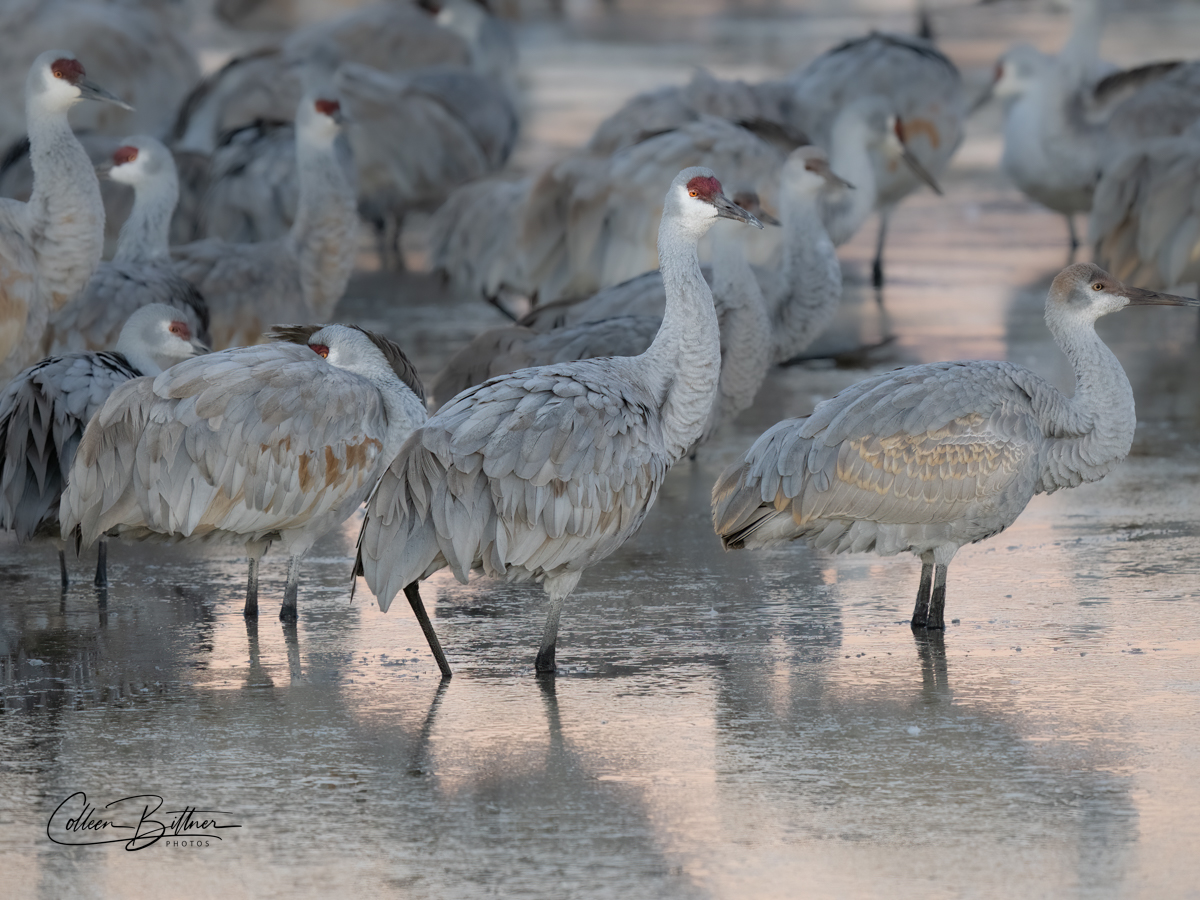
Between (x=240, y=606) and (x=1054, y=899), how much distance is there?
10.9ft

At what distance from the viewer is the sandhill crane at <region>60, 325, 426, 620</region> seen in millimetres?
5836

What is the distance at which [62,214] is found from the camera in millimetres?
7984

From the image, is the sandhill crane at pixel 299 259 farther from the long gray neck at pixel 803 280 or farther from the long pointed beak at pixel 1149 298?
the long pointed beak at pixel 1149 298

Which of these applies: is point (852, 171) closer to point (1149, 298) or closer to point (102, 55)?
point (1149, 298)

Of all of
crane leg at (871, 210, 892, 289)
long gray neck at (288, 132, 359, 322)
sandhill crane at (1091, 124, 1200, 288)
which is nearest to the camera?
long gray neck at (288, 132, 359, 322)

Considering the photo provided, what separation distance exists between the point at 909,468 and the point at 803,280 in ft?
11.7

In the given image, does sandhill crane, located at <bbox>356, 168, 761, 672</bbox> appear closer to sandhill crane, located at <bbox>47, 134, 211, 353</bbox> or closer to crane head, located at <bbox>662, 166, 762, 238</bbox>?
crane head, located at <bbox>662, 166, 762, 238</bbox>

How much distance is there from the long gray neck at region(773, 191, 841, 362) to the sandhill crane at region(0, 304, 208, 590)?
3.63 m

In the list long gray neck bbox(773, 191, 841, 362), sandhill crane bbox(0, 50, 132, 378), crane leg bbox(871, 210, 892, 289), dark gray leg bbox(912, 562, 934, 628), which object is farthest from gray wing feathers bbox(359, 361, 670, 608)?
crane leg bbox(871, 210, 892, 289)

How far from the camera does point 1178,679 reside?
5301mm

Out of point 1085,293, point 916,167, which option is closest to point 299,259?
point 916,167

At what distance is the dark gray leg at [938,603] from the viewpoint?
5848 millimetres
